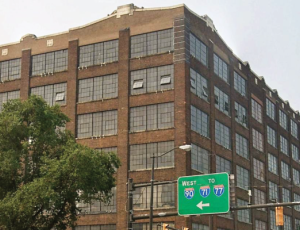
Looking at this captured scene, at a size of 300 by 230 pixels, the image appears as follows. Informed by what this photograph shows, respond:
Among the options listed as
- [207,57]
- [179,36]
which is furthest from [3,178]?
[207,57]

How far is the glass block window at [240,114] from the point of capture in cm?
7156

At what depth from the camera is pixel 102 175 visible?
38.0 m

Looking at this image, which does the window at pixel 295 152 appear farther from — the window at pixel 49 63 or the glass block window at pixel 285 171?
the window at pixel 49 63

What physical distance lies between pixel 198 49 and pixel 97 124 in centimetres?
1256

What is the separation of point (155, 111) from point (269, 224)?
26.2 metres

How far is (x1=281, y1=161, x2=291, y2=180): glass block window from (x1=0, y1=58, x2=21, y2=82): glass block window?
38.6 metres

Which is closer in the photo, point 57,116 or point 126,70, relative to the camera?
point 57,116

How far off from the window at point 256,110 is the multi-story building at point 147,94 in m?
2.72

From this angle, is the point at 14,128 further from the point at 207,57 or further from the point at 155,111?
the point at 207,57

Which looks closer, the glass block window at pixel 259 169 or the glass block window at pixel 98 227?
the glass block window at pixel 98 227

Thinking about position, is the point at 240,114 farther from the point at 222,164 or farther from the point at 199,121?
the point at 199,121

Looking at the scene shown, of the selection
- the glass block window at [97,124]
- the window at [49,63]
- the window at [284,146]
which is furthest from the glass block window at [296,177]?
the window at [49,63]

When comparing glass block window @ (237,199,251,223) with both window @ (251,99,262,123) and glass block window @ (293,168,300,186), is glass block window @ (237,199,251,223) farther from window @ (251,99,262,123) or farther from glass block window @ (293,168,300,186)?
glass block window @ (293,168,300,186)

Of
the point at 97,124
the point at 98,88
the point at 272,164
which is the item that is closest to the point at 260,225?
the point at 272,164
